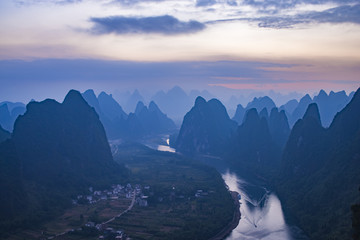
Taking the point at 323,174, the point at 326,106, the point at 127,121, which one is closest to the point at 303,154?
the point at 323,174

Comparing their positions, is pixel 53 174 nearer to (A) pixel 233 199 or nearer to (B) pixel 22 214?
(B) pixel 22 214

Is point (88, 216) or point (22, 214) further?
point (88, 216)

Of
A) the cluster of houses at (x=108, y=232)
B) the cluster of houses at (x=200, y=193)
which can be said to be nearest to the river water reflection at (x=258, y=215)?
the cluster of houses at (x=200, y=193)

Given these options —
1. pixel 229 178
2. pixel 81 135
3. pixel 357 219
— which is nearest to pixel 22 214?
pixel 81 135

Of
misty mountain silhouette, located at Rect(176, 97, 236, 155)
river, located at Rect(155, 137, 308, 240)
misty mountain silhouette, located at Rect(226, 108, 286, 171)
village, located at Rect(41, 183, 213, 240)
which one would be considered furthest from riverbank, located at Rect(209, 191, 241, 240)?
misty mountain silhouette, located at Rect(176, 97, 236, 155)

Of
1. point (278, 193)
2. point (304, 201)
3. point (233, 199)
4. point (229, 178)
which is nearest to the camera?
point (304, 201)
